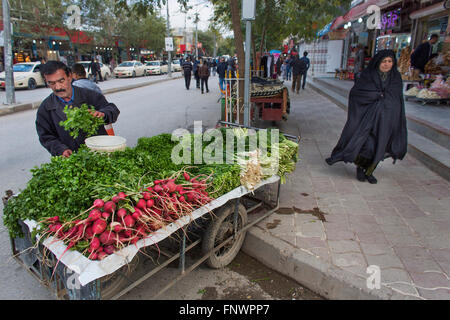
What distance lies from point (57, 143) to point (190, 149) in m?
1.37

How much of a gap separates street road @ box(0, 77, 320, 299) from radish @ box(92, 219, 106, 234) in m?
1.10

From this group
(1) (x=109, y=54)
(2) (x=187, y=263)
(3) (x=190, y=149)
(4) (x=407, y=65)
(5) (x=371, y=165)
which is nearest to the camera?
(2) (x=187, y=263)

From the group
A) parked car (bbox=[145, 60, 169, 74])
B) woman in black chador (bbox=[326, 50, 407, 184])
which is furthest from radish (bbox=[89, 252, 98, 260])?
parked car (bbox=[145, 60, 169, 74])

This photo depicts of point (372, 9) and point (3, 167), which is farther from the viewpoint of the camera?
point (372, 9)

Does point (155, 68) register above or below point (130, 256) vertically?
above

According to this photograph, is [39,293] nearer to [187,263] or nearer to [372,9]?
[187,263]

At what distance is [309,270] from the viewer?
2.86 meters

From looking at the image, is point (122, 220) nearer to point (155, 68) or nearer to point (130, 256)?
point (130, 256)

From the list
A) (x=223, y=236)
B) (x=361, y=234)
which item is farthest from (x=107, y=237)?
(x=361, y=234)

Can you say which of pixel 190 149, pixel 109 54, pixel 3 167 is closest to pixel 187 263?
pixel 190 149

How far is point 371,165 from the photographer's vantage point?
15.4 feet

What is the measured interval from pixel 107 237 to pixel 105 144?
1.28m

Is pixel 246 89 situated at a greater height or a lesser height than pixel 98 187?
greater

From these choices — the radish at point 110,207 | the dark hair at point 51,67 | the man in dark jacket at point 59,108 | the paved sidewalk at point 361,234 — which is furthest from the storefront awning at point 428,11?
the radish at point 110,207
